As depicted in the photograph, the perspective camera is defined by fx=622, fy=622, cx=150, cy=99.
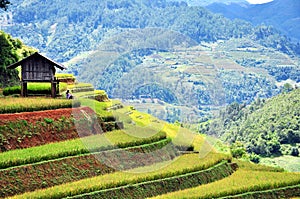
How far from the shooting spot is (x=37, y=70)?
26.2 metres

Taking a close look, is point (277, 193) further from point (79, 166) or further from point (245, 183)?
point (79, 166)

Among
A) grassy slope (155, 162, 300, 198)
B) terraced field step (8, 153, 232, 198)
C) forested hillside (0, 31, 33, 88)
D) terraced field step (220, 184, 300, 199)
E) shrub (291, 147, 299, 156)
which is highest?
forested hillside (0, 31, 33, 88)

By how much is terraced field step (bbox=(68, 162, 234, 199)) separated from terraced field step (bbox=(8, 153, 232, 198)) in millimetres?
189

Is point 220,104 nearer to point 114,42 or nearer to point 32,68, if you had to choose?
point 114,42

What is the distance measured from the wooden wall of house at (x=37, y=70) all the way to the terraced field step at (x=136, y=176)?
5.74m

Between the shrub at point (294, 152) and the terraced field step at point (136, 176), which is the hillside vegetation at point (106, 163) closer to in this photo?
the terraced field step at point (136, 176)

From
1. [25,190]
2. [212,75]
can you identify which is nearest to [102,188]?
[25,190]

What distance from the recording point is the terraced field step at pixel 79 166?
19891 mm

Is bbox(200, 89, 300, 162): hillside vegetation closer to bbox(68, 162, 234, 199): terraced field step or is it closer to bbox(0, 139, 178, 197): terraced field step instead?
bbox(68, 162, 234, 199): terraced field step

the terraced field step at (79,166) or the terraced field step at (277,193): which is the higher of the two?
the terraced field step at (79,166)

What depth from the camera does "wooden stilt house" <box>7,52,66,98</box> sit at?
1029 inches

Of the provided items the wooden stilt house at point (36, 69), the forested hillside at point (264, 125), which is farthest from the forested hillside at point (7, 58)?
the forested hillside at point (264, 125)

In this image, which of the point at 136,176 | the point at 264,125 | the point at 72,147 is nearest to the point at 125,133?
the point at 136,176

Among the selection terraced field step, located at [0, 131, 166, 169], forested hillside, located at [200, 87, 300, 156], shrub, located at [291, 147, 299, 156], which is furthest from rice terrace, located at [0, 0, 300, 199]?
shrub, located at [291, 147, 299, 156]
